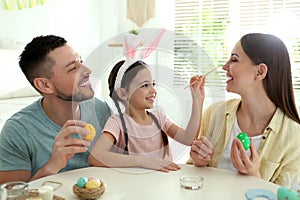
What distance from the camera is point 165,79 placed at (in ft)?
3.94

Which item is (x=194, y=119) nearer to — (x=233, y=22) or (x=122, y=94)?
(x=122, y=94)

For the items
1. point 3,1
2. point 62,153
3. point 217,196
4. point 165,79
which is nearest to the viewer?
point 217,196

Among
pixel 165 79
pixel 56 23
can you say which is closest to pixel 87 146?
pixel 165 79

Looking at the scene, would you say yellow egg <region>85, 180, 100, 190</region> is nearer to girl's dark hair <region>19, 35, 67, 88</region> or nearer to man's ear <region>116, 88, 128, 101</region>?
man's ear <region>116, 88, 128, 101</region>

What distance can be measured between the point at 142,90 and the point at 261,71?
1.66 feet

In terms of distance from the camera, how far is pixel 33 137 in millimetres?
1306

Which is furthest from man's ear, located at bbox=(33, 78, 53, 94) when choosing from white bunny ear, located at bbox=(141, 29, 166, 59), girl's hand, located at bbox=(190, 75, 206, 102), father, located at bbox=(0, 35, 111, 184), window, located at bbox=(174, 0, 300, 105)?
window, located at bbox=(174, 0, 300, 105)

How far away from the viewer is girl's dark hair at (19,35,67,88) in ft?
4.67

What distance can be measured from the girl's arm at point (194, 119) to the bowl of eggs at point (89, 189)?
1.18ft

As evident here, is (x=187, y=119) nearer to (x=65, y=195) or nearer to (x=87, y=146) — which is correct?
(x=87, y=146)

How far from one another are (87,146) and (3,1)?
2306mm

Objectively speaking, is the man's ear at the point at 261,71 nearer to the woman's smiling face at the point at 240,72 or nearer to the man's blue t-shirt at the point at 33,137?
the woman's smiling face at the point at 240,72

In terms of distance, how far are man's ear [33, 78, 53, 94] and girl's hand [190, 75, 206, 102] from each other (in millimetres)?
560

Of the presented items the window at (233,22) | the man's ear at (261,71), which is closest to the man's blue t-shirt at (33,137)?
the man's ear at (261,71)
